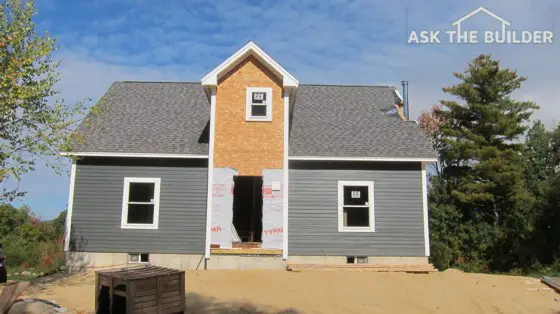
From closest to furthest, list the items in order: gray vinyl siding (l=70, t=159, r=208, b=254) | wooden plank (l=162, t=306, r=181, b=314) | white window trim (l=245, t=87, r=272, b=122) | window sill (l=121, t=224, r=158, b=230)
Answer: wooden plank (l=162, t=306, r=181, b=314) → gray vinyl siding (l=70, t=159, r=208, b=254) → window sill (l=121, t=224, r=158, b=230) → white window trim (l=245, t=87, r=272, b=122)

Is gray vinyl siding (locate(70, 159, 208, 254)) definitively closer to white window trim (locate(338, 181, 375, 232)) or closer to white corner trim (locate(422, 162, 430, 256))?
white window trim (locate(338, 181, 375, 232))

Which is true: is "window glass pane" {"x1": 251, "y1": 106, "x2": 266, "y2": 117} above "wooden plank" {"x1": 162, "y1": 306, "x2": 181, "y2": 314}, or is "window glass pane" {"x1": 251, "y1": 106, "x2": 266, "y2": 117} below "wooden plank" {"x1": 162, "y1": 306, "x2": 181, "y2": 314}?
above

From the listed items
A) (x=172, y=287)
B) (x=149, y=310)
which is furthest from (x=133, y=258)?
(x=149, y=310)

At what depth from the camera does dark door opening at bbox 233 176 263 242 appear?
60.2 feet

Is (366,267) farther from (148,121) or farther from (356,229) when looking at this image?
(148,121)

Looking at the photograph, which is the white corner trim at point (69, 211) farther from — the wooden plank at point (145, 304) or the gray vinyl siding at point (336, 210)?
the wooden plank at point (145, 304)

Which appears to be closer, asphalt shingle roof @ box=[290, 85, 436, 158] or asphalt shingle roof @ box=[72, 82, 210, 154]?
asphalt shingle roof @ box=[72, 82, 210, 154]

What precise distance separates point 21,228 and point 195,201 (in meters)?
13.7

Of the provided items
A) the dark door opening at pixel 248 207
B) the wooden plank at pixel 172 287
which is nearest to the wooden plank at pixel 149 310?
the wooden plank at pixel 172 287

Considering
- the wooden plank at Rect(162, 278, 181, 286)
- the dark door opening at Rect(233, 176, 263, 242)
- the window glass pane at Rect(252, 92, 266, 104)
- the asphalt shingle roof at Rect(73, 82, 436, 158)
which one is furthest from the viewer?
the dark door opening at Rect(233, 176, 263, 242)

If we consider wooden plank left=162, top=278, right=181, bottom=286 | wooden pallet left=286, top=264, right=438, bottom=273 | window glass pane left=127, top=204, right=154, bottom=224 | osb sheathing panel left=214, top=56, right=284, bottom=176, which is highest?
osb sheathing panel left=214, top=56, right=284, bottom=176

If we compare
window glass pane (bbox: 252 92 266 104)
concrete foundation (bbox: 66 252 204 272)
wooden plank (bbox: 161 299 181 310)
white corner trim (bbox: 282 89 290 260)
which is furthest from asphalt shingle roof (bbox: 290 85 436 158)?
wooden plank (bbox: 161 299 181 310)

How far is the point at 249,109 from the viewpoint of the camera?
51.5ft

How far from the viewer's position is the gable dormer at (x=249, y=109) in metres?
15.4
